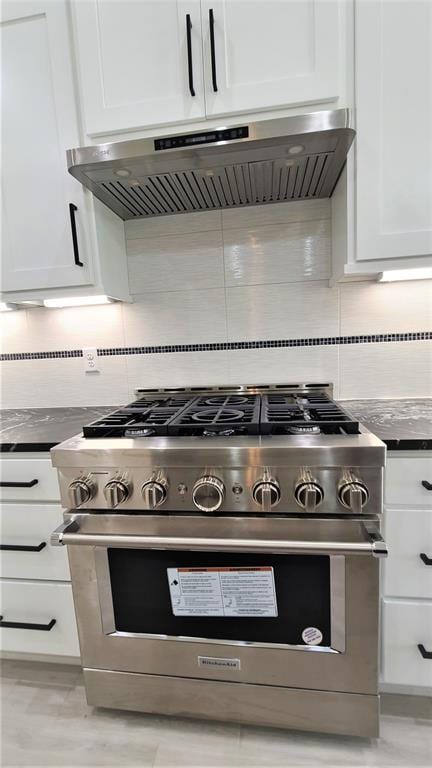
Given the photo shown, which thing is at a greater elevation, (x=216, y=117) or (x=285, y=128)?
(x=216, y=117)

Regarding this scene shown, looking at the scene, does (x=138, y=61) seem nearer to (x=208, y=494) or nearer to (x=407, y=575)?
(x=208, y=494)

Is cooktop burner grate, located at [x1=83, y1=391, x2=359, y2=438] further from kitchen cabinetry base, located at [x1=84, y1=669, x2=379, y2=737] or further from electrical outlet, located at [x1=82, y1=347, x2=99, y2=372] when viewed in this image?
kitchen cabinetry base, located at [x1=84, y1=669, x2=379, y2=737]

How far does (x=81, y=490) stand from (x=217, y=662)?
629 millimetres

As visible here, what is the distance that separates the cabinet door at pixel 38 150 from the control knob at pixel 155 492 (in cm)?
80

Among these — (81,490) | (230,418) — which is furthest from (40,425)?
(230,418)

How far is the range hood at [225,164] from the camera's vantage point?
38.1 inches

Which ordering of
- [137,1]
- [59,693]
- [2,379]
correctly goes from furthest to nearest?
[2,379], [59,693], [137,1]

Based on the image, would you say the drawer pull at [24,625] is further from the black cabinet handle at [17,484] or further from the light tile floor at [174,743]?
the black cabinet handle at [17,484]

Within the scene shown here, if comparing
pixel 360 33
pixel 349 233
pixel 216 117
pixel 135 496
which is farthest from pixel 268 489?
pixel 360 33

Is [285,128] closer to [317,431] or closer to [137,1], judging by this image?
[137,1]

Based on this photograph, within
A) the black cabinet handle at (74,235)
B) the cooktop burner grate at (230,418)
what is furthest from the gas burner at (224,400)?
the black cabinet handle at (74,235)

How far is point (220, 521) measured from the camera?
3.04ft

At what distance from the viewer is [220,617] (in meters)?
0.99

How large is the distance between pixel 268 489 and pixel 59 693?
1155 mm
